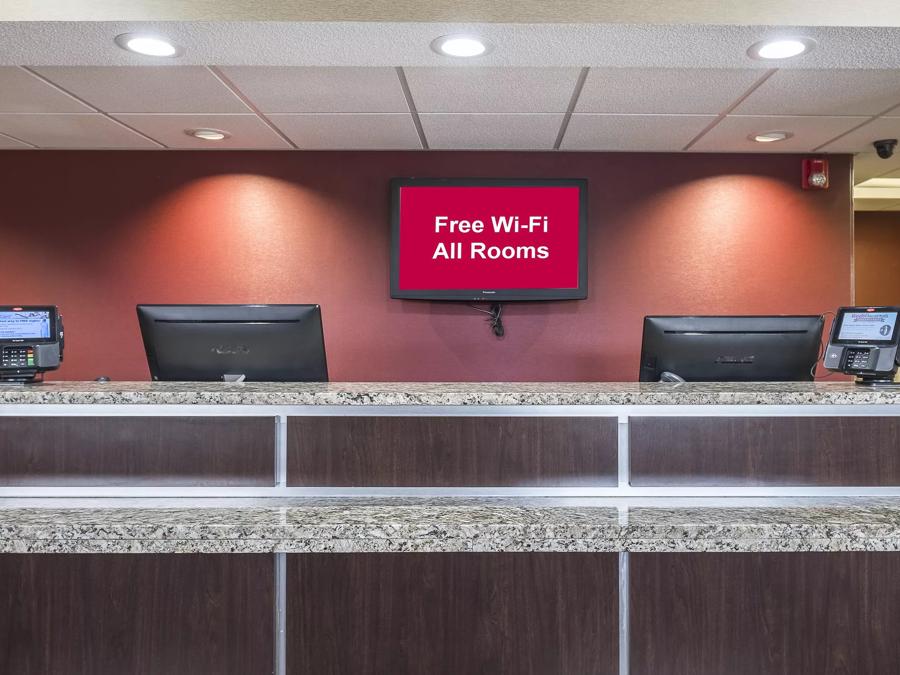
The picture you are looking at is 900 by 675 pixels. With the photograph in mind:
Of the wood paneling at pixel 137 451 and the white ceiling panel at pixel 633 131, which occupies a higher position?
the white ceiling panel at pixel 633 131

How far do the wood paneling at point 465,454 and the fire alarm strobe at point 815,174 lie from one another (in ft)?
10.6

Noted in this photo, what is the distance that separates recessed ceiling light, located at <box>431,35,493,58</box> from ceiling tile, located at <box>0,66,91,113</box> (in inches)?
70.4

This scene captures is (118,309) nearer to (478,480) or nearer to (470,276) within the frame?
(470,276)

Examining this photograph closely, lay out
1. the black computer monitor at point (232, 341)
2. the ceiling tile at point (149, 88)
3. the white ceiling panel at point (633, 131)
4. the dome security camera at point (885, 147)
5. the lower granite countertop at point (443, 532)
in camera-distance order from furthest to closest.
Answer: the dome security camera at point (885, 147) → the white ceiling panel at point (633, 131) → the ceiling tile at point (149, 88) → the black computer monitor at point (232, 341) → the lower granite countertop at point (443, 532)

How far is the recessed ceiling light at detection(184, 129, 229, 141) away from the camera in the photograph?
3549mm

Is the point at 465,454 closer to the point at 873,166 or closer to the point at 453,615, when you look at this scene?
the point at 453,615

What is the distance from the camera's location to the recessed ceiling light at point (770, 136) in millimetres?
3561

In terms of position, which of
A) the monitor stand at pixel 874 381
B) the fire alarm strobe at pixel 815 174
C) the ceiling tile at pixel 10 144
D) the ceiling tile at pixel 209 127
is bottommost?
the monitor stand at pixel 874 381

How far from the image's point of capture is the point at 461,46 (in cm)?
234

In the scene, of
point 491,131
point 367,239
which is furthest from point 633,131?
point 367,239

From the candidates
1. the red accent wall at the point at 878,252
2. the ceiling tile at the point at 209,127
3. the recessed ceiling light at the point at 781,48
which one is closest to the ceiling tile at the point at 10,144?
the ceiling tile at the point at 209,127

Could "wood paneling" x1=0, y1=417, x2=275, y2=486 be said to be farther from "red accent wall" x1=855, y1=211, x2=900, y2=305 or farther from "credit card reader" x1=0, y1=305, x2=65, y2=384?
"red accent wall" x1=855, y1=211, x2=900, y2=305

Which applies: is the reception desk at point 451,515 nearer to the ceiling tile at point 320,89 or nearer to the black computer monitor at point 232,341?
the black computer monitor at point 232,341

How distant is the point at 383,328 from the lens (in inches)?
159
